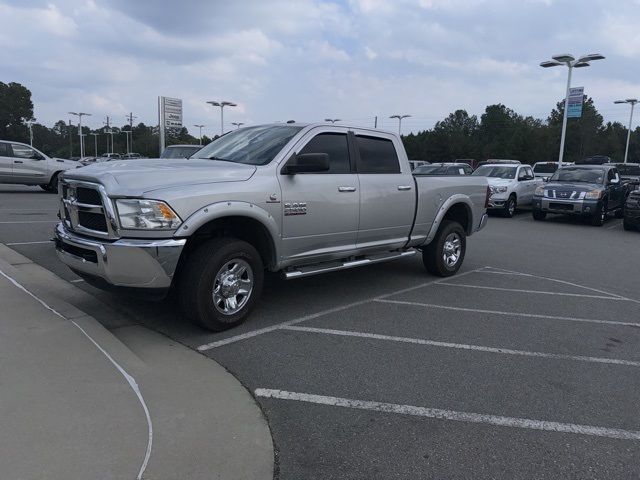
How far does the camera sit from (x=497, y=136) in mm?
85938

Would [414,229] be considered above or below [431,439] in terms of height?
above

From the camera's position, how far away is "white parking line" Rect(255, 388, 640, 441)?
3.34 m

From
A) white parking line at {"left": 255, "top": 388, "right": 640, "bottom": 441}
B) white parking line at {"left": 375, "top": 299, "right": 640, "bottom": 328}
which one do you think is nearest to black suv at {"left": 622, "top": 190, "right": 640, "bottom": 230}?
white parking line at {"left": 375, "top": 299, "right": 640, "bottom": 328}

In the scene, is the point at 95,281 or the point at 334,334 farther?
the point at 334,334

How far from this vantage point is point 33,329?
4.55m

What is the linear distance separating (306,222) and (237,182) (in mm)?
920

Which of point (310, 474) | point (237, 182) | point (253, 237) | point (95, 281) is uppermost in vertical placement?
point (237, 182)

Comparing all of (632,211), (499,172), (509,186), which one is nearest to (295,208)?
(632,211)

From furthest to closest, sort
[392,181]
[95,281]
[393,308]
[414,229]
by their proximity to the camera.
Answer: [414,229], [392,181], [393,308], [95,281]

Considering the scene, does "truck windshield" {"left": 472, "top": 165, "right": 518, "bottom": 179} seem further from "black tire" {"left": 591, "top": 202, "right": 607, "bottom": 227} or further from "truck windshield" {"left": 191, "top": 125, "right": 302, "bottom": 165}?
"truck windshield" {"left": 191, "top": 125, "right": 302, "bottom": 165}

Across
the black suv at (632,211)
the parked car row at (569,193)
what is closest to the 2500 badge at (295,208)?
the parked car row at (569,193)

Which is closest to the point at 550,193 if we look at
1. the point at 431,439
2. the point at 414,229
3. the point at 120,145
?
the point at 414,229

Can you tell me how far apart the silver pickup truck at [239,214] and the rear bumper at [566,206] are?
35.6 feet

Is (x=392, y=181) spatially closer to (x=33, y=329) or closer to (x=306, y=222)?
(x=306, y=222)
